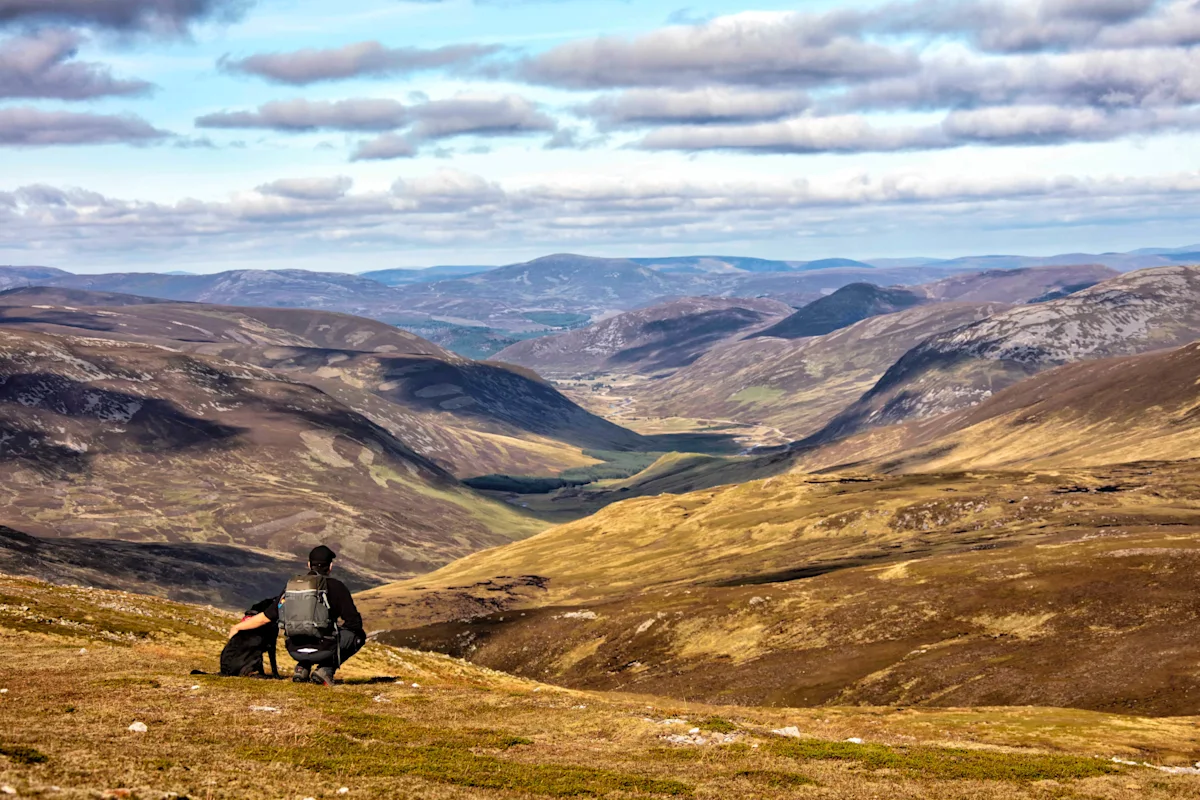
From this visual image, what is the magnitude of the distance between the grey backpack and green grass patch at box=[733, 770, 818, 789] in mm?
15866

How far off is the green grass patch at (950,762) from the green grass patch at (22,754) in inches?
964

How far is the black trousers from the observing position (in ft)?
130

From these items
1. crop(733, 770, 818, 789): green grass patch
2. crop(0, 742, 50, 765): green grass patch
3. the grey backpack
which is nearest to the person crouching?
the grey backpack

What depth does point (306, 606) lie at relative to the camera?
37750mm

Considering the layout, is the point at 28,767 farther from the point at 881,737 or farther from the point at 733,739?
the point at 881,737

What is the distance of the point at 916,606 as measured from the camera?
481 ft

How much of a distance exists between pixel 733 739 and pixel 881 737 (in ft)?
43.9

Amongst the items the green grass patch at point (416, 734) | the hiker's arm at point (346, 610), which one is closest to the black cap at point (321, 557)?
the hiker's arm at point (346, 610)

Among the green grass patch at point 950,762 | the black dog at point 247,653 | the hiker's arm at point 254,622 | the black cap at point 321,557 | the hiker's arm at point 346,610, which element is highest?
the black cap at point 321,557

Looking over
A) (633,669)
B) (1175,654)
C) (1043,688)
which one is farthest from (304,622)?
(633,669)

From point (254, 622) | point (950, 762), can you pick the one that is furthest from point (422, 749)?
point (950, 762)

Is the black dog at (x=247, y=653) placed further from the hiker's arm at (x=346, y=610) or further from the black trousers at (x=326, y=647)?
the hiker's arm at (x=346, y=610)

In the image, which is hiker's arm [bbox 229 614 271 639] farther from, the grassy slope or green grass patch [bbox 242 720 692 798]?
green grass patch [bbox 242 720 692 798]

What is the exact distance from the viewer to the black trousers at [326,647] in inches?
1563
